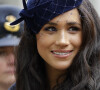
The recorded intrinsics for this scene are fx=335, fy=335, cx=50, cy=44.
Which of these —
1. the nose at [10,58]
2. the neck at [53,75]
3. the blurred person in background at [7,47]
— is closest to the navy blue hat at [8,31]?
the blurred person in background at [7,47]

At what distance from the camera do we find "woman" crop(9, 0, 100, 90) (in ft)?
8.88

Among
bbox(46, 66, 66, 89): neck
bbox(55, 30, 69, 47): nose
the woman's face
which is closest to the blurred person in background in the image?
bbox(46, 66, 66, 89): neck

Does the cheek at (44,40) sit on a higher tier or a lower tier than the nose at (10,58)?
higher

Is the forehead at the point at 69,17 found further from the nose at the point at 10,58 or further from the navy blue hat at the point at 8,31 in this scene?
the nose at the point at 10,58

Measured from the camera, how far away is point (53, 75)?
3006mm

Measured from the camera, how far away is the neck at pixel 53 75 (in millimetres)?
2949

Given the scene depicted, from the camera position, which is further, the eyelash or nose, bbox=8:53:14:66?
nose, bbox=8:53:14:66

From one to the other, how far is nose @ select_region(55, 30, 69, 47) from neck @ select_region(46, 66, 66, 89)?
34 cm

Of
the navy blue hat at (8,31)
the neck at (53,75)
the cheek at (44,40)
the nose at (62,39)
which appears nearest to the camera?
the nose at (62,39)

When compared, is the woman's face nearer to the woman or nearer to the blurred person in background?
the woman

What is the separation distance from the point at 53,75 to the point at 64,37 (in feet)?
1.57

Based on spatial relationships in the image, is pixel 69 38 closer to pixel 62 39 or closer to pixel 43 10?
pixel 62 39

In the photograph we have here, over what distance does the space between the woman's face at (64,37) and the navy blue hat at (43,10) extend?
0.04 meters

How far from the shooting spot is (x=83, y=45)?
2764mm
